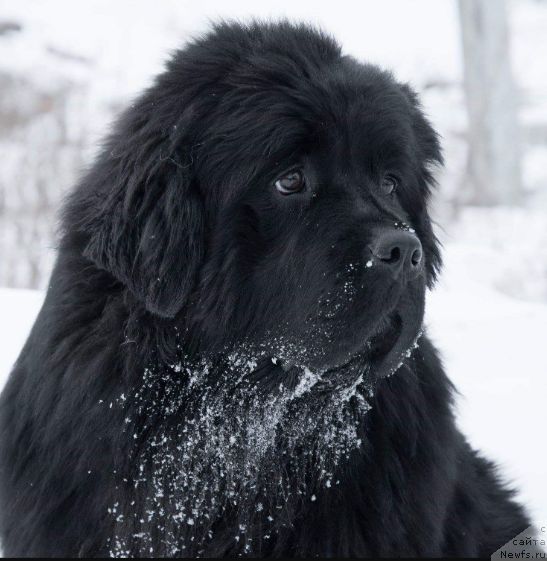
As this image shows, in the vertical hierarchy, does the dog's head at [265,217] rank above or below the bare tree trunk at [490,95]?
below

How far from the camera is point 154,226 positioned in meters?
2.66

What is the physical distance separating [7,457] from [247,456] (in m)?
0.88

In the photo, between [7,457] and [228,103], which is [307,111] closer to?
[228,103]

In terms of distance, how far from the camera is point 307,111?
2678mm

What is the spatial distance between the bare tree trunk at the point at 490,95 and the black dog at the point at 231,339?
1055cm

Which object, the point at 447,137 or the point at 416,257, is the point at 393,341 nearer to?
the point at 416,257

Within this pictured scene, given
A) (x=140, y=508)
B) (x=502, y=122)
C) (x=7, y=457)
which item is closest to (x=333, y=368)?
(x=140, y=508)

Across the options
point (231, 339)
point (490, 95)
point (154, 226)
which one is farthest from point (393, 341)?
point (490, 95)

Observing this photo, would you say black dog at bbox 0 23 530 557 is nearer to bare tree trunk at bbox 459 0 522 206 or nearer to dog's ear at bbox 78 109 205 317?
dog's ear at bbox 78 109 205 317

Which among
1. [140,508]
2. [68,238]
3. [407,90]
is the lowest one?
[140,508]

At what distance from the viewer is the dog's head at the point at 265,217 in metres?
2.59

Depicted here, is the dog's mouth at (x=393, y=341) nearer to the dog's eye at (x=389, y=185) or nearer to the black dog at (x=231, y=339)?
the black dog at (x=231, y=339)

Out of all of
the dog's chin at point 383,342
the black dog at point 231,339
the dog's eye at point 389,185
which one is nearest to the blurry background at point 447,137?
the dog's eye at point 389,185

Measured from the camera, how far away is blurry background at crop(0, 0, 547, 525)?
4.88m
